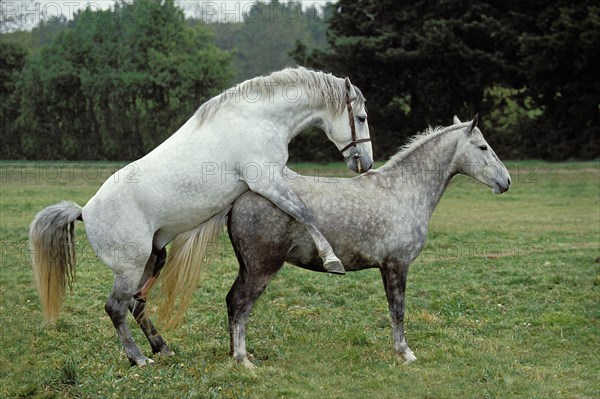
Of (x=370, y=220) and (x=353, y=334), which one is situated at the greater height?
(x=370, y=220)

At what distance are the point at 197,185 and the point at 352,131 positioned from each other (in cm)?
161

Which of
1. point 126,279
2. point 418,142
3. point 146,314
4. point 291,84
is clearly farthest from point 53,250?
point 418,142

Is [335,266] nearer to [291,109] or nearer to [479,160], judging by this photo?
[291,109]

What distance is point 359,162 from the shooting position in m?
7.45

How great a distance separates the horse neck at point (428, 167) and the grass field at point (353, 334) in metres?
1.60

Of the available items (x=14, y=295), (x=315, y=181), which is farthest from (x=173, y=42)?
(x=315, y=181)

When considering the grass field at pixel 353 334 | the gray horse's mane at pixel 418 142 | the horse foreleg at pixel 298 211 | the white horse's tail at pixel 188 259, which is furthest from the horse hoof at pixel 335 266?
the gray horse's mane at pixel 418 142

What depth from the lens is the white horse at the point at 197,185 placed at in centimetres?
687

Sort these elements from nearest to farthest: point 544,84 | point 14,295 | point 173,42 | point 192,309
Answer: point 192,309
point 14,295
point 544,84
point 173,42

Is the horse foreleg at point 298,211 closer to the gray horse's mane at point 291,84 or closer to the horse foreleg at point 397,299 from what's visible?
the horse foreleg at point 397,299

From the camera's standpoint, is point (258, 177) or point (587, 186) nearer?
point (258, 177)

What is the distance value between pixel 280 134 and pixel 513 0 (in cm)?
2327

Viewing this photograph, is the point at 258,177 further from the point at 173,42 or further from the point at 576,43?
the point at 173,42

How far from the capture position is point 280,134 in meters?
7.16
